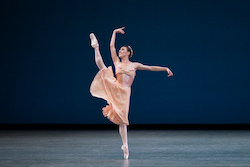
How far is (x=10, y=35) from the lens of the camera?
710 centimetres

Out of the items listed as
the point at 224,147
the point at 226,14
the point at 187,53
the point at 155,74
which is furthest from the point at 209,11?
the point at 224,147

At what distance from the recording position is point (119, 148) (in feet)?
15.6

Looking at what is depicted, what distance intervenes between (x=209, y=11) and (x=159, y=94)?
1.70 m

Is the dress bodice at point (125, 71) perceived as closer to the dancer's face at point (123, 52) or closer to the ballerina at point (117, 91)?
the ballerina at point (117, 91)

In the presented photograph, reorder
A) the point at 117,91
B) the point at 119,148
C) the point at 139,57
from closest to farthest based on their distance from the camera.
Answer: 1. the point at 117,91
2. the point at 119,148
3. the point at 139,57

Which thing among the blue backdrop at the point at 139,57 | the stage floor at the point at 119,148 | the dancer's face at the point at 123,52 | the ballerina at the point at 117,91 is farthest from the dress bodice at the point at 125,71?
the blue backdrop at the point at 139,57

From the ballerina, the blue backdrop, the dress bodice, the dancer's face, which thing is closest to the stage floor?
the ballerina

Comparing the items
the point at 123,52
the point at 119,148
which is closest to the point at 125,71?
the point at 123,52

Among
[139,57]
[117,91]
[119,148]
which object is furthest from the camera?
[139,57]

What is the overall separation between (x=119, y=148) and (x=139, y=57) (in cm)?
252

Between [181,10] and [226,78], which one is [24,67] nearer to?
[181,10]
